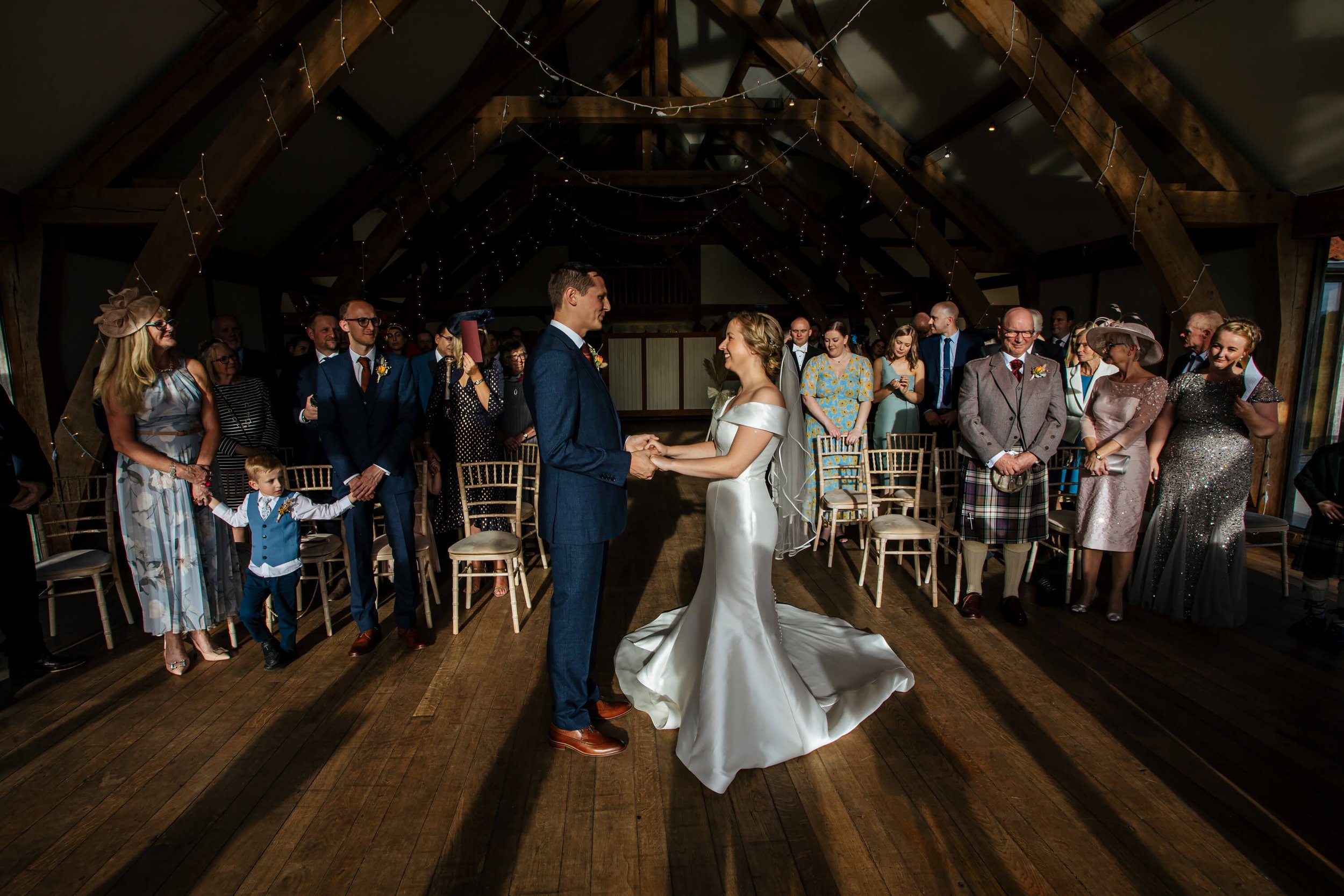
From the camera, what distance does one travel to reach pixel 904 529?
3.90 metres

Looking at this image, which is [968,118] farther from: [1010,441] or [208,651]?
[208,651]

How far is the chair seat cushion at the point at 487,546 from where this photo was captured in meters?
3.46

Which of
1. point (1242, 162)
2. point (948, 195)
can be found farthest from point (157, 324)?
point (948, 195)

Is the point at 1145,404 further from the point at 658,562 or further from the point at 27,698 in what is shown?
the point at 27,698

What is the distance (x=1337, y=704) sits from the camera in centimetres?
278

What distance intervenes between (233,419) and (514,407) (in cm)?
171

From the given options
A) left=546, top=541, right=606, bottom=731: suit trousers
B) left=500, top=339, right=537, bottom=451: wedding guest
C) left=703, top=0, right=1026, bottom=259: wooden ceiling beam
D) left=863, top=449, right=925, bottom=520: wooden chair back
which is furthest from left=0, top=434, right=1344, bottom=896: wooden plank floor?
left=703, top=0, right=1026, bottom=259: wooden ceiling beam

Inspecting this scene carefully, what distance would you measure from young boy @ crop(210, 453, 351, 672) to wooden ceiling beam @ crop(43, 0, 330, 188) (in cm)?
325

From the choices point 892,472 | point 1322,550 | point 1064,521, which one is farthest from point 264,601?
point 1322,550

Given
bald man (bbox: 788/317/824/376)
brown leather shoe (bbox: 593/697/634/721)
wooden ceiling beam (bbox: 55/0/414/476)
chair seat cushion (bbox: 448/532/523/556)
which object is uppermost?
wooden ceiling beam (bbox: 55/0/414/476)

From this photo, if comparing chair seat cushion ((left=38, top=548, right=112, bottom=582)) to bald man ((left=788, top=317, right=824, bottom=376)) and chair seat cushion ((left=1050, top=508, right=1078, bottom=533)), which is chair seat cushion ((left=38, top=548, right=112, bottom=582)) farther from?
chair seat cushion ((left=1050, top=508, right=1078, bottom=533))

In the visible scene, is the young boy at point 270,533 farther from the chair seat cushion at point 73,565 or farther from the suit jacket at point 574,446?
the suit jacket at point 574,446

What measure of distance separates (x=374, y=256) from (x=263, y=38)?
9.41 feet

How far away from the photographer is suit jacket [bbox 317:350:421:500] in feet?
10.3
